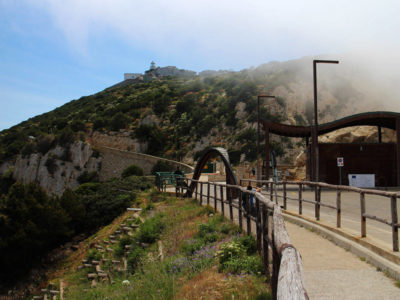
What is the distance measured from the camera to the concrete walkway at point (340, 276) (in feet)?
14.7

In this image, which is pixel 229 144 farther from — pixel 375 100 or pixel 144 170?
pixel 375 100

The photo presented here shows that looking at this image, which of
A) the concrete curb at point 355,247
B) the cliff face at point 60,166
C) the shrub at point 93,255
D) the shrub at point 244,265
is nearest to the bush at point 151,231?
the shrub at point 93,255

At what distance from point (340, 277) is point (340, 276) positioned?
2.0 inches

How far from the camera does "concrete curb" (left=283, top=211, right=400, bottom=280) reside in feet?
17.4

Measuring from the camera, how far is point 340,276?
522cm

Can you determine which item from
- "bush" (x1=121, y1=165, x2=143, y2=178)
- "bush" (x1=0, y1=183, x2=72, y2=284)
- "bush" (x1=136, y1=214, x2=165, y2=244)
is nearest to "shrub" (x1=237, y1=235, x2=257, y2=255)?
"bush" (x1=136, y1=214, x2=165, y2=244)

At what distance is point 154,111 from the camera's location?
7738 centimetres

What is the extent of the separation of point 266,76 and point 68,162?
2069 inches

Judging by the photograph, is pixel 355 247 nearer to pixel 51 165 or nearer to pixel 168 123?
pixel 51 165

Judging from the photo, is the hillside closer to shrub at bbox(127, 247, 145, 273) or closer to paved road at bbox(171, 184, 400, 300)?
shrub at bbox(127, 247, 145, 273)

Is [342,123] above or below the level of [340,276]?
above

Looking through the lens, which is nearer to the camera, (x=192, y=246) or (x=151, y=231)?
(x=192, y=246)

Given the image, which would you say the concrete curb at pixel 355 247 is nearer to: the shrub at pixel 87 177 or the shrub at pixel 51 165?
the shrub at pixel 87 177

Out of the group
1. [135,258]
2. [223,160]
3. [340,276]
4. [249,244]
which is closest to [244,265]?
[249,244]
